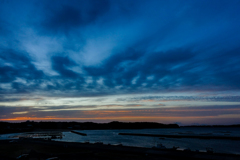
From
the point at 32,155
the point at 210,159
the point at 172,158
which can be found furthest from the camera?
the point at 32,155

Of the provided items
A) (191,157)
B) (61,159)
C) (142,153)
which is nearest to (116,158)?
(142,153)

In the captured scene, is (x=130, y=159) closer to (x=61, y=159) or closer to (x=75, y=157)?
(x=75, y=157)

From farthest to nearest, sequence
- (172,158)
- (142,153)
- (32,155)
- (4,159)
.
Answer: (142,153) < (32,155) < (172,158) < (4,159)

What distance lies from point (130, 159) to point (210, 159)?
1318 cm

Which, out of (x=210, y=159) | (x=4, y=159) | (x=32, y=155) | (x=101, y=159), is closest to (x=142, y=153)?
(x=101, y=159)

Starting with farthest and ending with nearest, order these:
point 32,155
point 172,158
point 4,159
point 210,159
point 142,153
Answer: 1. point 142,153
2. point 32,155
3. point 172,158
4. point 210,159
5. point 4,159

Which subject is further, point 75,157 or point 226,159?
point 75,157

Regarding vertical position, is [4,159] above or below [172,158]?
above

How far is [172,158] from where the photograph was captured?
2967 cm

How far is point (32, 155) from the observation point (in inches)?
1243

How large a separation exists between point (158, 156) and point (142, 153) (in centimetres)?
395

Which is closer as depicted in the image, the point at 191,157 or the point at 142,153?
the point at 191,157

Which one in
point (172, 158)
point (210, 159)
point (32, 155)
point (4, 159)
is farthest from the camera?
point (32, 155)

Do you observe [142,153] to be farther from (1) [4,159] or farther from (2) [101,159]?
(1) [4,159]
